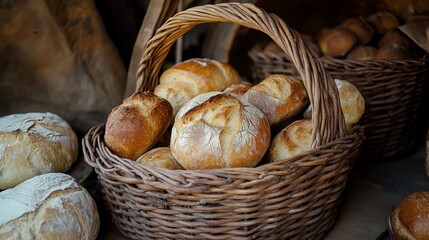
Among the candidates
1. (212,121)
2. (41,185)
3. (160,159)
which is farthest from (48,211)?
(212,121)

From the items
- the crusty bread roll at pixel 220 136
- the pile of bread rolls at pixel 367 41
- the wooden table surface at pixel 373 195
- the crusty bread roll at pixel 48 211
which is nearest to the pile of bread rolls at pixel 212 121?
the crusty bread roll at pixel 220 136

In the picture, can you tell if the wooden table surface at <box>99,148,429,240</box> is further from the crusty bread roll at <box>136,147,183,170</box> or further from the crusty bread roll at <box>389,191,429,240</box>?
the crusty bread roll at <box>136,147,183,170</box>

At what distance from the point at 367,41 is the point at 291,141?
0.94 metres

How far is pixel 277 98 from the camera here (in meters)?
1.17

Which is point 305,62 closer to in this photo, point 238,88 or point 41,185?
point 238,88

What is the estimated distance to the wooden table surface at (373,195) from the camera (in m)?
1.28

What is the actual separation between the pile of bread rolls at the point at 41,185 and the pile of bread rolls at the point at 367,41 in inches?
34.7

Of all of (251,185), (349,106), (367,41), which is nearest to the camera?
(251,185)

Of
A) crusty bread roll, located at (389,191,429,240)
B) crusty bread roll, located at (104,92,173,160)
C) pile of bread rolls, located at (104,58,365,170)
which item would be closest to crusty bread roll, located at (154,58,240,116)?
pile of bread rolls, located at (104,58,365,170)

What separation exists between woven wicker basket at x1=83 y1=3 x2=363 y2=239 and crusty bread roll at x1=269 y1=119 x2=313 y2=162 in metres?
0.07

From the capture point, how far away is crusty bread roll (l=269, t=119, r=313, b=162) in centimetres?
110

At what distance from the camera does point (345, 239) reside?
1.24 m

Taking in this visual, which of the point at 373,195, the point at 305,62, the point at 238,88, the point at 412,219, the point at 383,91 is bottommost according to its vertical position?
the point at 373,195

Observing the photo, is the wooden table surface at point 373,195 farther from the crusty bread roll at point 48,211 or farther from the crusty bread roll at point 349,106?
the crusty bread roll at point 349,106
